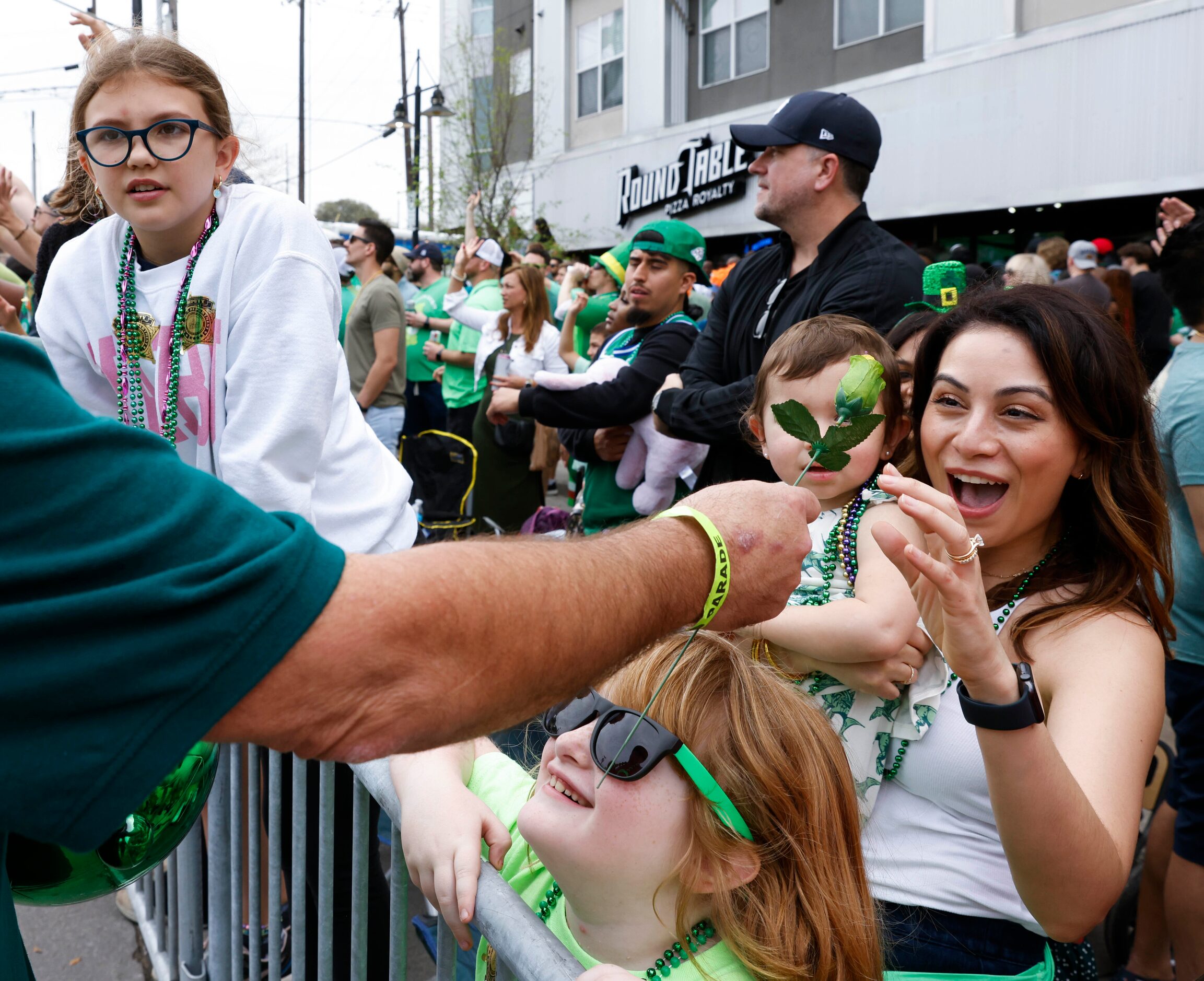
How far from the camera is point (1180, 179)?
10.6 metres

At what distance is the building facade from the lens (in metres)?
11.0

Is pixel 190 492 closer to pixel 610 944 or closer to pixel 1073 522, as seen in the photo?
pixel 610 944

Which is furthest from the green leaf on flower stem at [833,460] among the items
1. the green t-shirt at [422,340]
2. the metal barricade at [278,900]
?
the green t-shirt at [422,340]

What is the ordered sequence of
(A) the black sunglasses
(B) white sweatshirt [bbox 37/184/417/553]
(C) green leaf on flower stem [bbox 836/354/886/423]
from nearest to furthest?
(A) the black sunglasses
(C) green leaf on flower stem [bbox 836/354/886/423]
(B) white sweatshirt [bbox 37/184/417/553]

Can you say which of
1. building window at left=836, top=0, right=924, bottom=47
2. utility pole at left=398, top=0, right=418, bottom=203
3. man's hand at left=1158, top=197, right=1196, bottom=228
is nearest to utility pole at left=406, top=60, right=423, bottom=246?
utility pole at left=398, top=0, right=418, bottom=203

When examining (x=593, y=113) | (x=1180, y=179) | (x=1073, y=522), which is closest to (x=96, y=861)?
(x=1073, y=522)

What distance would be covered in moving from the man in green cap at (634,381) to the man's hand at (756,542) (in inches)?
103

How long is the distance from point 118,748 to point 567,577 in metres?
0.44

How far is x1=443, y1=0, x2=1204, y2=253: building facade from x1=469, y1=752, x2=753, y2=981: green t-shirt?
11.5 metres

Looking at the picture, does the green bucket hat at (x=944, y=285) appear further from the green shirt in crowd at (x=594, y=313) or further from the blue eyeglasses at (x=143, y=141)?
the green shirt in crowd at (x=594, y=313)

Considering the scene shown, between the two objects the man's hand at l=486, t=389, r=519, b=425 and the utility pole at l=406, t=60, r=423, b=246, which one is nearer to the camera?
the man's hand at l=486, t=389, r=519, b=425

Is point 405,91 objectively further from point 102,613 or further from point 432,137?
point 102,613

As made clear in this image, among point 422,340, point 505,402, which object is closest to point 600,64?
point 422,340

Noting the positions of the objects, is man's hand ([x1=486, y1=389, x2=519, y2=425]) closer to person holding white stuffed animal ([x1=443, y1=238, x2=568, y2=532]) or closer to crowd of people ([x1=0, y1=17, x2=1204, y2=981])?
person holding white stuffed animal ([x1=443, y1=238, x2=568, y2=532])
